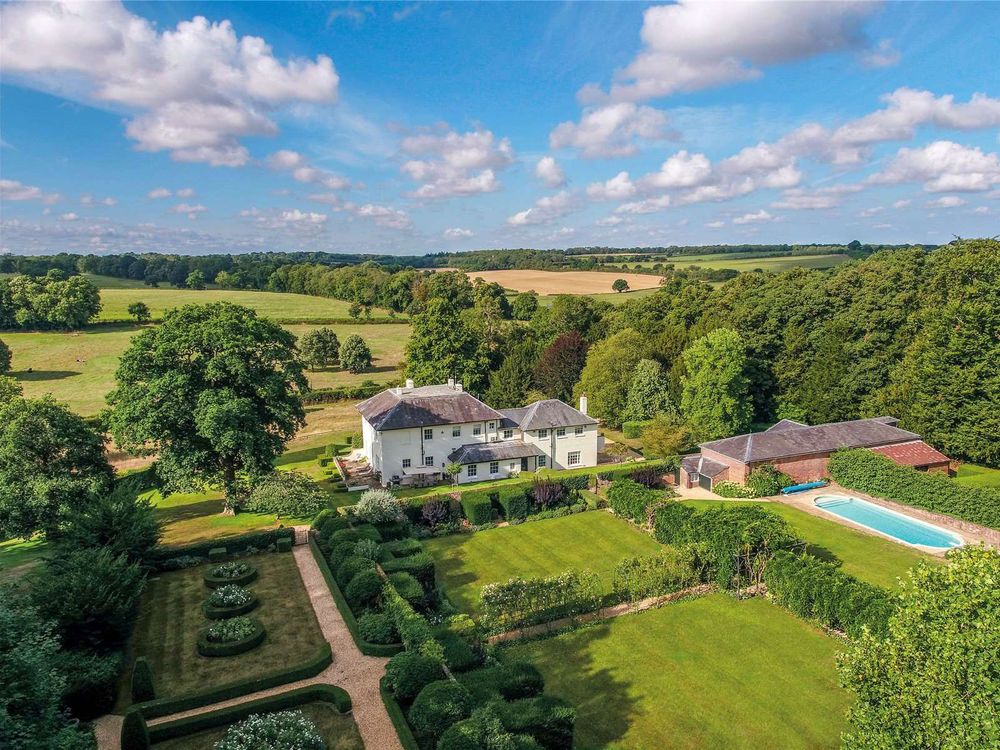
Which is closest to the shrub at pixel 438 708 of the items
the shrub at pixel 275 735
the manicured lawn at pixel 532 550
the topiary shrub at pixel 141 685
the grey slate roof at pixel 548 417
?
the shrub at pixel 275 735

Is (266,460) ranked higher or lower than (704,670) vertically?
higher

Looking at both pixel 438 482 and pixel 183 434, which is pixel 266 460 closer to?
pixel 183 434

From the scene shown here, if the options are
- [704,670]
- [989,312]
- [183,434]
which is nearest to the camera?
[704,670]

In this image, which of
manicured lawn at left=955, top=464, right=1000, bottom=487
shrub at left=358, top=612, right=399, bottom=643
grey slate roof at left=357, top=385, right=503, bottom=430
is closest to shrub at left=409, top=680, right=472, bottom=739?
shrub at left=358, top=612, right=399, bottom=643

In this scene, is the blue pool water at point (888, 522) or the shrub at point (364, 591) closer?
the shrub at point (364, 591)

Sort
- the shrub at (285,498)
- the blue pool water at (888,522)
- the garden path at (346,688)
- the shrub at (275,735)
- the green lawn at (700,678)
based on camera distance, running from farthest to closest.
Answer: the shrub at (285,498), the blue pool water at (888,522), the green lawn at (700,678), the garden path at (346,688), the shrub at (275,735)

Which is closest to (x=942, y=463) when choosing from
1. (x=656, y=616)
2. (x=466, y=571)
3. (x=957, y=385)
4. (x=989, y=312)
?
(x=957, y=385)

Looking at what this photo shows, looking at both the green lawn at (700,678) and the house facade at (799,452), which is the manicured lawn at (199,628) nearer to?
the green lawn at (700,678)

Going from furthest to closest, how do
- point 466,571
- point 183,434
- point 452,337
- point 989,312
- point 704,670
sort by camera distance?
point 452,337 → point 989,312 → point 183,434 → point 466,571 → point 704,670
